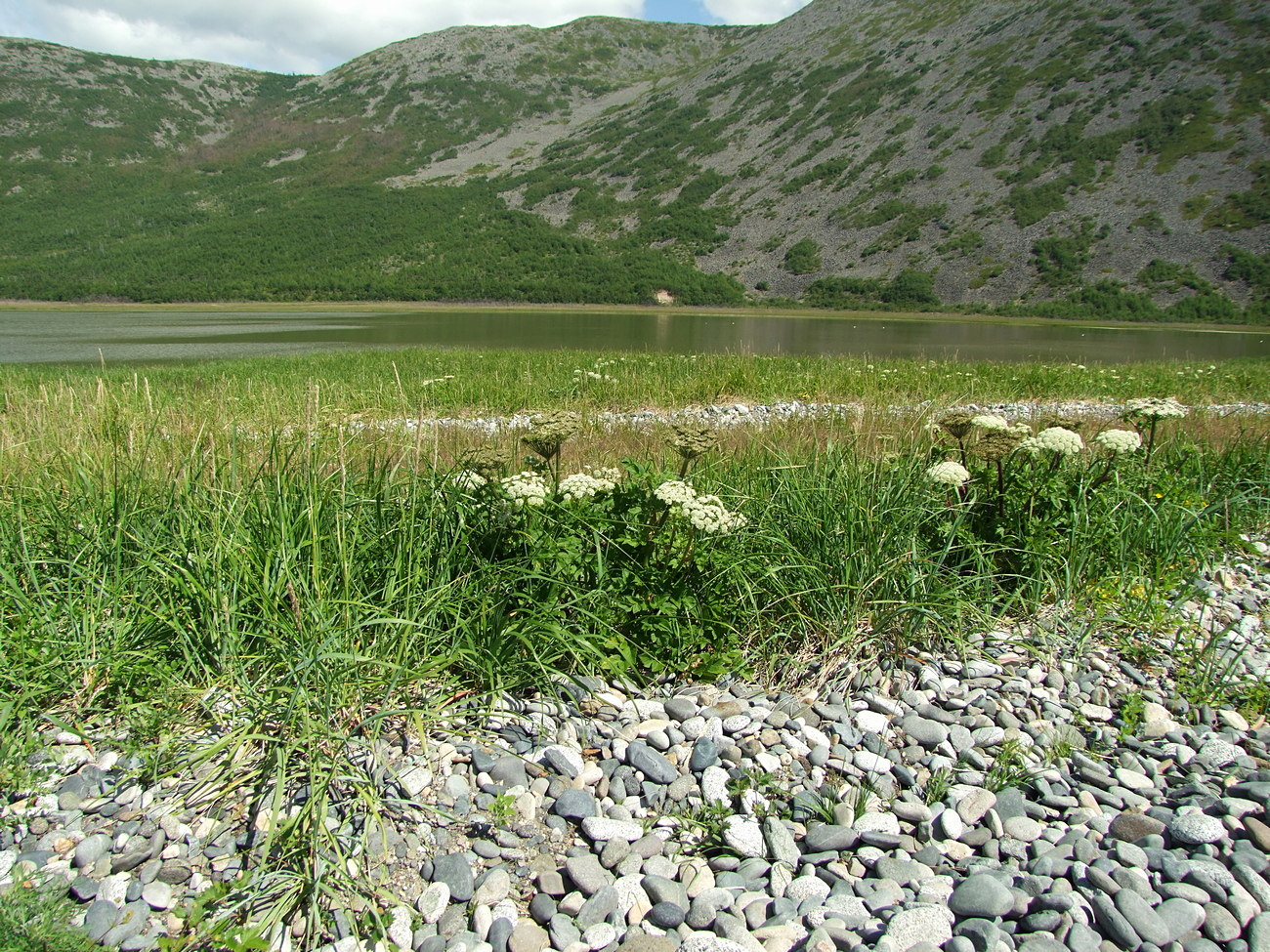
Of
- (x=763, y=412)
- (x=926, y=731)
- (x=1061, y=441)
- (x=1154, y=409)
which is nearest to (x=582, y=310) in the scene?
(x=763, y=412)

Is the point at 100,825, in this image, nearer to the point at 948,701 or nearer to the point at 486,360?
the point at 948,701

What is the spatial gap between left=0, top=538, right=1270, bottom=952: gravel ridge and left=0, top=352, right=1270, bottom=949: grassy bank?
214mm

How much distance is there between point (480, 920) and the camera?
8.41 feet

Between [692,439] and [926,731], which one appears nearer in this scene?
[926,731]

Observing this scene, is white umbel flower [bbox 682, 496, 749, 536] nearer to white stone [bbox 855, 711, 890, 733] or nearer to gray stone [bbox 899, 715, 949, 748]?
white stone [bbox 855, 711, 890, 733]

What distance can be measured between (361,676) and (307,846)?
0.86 m

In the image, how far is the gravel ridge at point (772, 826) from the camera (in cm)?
254

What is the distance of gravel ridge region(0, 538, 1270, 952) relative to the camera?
2.54 m

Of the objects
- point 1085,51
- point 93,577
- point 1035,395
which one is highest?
point 1085,51

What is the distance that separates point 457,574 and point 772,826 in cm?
231

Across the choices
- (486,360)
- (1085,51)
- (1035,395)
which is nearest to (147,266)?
(486,360)

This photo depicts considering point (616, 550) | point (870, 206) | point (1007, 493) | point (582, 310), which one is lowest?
point (582, 310)

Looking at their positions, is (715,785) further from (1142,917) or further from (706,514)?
(1142,917)

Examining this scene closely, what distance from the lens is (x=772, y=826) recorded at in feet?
9.88
